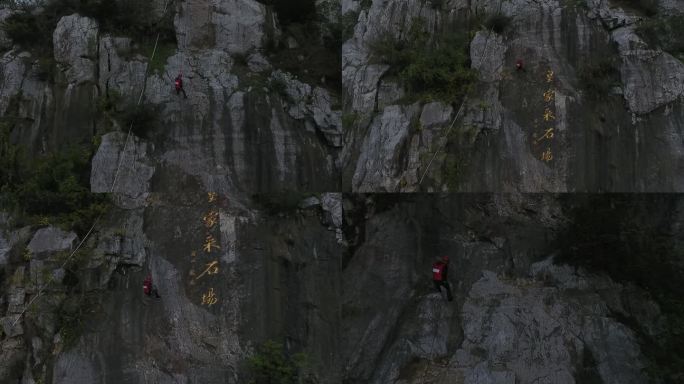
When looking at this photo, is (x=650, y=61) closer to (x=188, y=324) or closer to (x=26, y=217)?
(x=188, y=324)

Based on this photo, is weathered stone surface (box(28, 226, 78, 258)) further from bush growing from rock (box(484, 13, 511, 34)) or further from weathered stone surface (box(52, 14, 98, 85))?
bush growing from rock (box(484, 13, 511, 34))

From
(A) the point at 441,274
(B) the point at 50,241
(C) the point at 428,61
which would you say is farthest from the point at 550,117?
(B) the point at 50,241

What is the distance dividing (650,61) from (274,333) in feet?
25.9

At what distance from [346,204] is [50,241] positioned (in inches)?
180

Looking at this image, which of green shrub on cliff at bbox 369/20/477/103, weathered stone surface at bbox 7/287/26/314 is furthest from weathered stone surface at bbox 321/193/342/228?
weathered stone surface at bbox 7/287/26/314

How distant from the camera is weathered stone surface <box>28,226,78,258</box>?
716 centimetres

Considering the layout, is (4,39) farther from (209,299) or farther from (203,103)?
(209,299)

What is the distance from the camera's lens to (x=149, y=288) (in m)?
6.96

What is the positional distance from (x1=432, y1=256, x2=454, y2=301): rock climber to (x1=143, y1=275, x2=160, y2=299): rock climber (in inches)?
163

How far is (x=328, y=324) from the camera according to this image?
23.2 feet

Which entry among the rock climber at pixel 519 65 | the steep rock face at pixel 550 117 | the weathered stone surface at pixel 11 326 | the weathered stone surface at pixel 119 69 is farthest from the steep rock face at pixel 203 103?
the rock climber at pixel 519 65

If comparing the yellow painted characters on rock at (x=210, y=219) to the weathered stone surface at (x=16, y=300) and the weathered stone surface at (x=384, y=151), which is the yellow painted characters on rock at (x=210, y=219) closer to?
the weathered stone surface at (x=384, y=151)

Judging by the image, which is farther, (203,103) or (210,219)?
(203,103)

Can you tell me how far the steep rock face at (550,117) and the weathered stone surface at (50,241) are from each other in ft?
15.0
